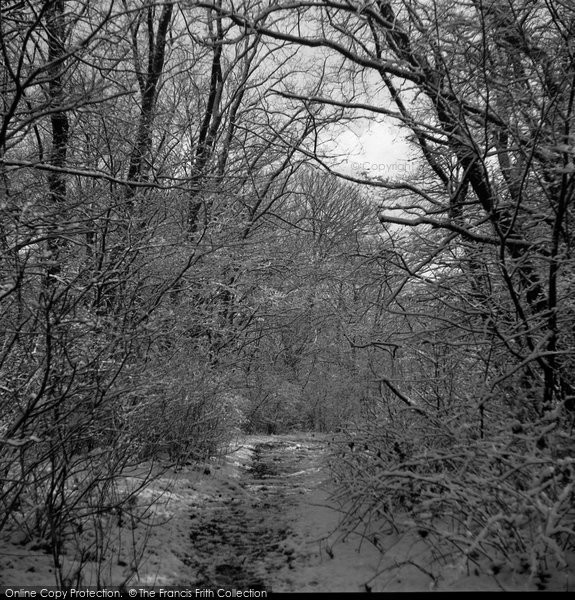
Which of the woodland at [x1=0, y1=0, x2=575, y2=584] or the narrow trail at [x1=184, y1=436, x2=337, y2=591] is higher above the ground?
the woodland at [x1=0, y1=0, x2=575, y2=584]

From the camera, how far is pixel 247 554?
4004mm

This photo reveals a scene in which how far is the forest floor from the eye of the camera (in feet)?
9.70

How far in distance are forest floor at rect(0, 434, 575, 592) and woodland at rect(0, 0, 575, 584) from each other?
199 millimetres

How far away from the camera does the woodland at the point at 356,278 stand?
9.79 ft

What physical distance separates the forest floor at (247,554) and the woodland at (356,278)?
20 cm

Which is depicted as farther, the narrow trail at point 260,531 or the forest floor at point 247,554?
the narrow trail at point 260,531

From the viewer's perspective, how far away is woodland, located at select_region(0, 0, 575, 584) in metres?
2.98

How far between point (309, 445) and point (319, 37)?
31.2 ft

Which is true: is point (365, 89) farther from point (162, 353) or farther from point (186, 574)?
point (186, 574)

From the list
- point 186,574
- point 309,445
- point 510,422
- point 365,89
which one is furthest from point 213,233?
point 309,445

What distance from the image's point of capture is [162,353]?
6.27m

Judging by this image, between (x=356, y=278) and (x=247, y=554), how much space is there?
11.3 feet

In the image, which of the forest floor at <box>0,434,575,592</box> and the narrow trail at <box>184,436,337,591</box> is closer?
the forest floor at <box>0,434,575,592</box>

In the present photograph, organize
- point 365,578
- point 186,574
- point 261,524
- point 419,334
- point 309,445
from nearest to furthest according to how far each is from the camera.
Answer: point 365,578, point 186,574, point 419,334, point 261,524, point 309,445
